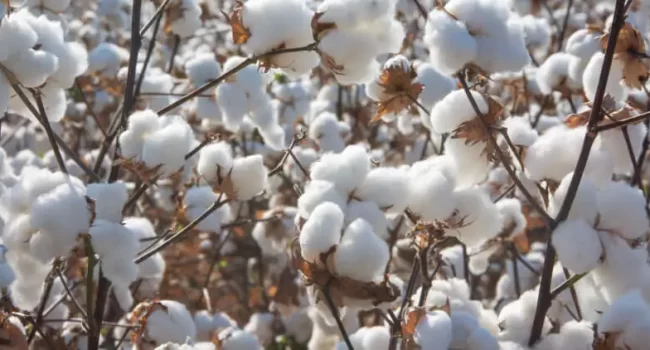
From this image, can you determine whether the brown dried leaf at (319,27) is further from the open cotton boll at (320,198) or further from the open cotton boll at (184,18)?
the open cotton boll at (184,18)

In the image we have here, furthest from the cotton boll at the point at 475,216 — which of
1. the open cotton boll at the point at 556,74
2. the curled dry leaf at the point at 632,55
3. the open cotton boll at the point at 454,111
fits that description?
the open cotton boll at the point at 556,74

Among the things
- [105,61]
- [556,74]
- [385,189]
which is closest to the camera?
[385,189]

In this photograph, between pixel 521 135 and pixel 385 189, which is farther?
pixel 521 135

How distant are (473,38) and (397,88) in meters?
0.22

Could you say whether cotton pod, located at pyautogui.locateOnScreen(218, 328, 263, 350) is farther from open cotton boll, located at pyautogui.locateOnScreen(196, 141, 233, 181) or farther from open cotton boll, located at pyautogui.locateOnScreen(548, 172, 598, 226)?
open cotton boll, located at pyautogui.locateOnScreen(548, 172, 598, 226)

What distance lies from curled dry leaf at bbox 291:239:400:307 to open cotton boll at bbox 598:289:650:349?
30cm

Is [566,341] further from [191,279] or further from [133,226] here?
[191,279]

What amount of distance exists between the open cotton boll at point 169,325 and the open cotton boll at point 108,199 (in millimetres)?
287

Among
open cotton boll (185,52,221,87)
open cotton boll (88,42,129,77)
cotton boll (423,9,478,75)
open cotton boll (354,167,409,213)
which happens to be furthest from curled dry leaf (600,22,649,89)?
open cotton boll (88,42,129,77)

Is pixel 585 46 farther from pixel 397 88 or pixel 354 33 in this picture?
pixel 354 33

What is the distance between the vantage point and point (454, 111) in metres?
1.35

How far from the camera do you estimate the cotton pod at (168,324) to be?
1.52 meters

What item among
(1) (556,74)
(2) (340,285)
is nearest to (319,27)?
(2) (340,285)

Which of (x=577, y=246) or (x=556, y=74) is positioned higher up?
(x=556, y=74)
